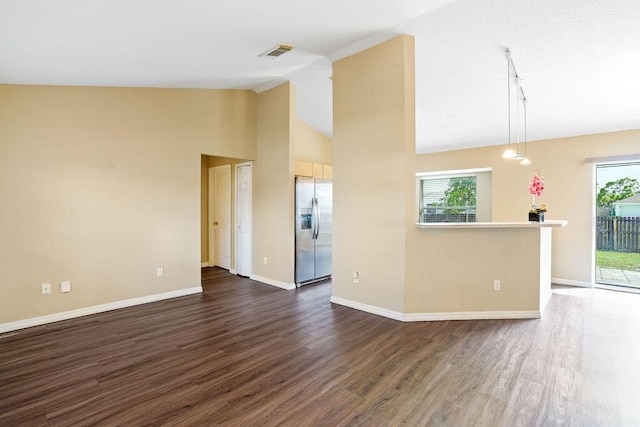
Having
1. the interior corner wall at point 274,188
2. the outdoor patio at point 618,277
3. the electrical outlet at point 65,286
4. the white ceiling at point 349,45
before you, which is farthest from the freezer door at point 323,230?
the outdoor patio at point 618,277

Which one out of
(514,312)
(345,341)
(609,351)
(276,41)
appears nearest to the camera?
(609,351)

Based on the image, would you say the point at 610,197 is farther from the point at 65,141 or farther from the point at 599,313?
the point at 65,141

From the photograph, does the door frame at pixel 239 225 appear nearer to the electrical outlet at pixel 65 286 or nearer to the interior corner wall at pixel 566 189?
the electrical outlet at pixel 65 286

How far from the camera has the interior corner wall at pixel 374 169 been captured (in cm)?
364

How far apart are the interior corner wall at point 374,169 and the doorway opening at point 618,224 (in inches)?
151

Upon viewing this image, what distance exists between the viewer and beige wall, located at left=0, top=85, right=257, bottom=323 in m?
3.45

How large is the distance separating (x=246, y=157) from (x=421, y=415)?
15.0 ft

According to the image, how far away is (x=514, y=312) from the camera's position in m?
3.64

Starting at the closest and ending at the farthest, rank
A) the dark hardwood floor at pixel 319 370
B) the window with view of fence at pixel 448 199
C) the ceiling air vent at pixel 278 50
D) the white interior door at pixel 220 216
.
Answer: the dark hardwood floor at pixel 319 370, the ceiling air vent at pixel 278 50, the white interior door at pixel 220 216, the window with view of fence at pixel 448 199

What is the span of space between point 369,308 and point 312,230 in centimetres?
187

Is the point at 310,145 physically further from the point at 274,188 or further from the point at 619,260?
the point at 619,260

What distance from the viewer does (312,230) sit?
537cm

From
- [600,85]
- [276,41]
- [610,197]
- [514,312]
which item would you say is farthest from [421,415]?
[610,197]

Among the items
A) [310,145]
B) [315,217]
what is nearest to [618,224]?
[315,217]
